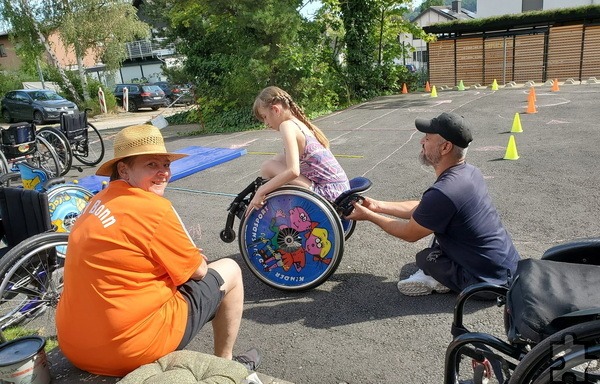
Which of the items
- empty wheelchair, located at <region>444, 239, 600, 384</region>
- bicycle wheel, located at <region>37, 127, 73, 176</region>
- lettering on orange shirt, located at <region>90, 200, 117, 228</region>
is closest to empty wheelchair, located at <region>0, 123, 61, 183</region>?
bicycle wheel, located at <region>37, 127, 73, 176</region>

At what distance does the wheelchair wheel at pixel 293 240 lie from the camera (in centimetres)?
364

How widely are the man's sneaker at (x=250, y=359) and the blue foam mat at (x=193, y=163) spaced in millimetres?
5066

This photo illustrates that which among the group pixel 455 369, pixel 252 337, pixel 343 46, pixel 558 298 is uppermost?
pixel 343 46

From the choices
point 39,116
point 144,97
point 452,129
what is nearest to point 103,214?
point 452,129

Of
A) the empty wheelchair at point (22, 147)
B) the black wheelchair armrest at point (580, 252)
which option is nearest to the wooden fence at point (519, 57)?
the empty wheelchair at point (22, 147)

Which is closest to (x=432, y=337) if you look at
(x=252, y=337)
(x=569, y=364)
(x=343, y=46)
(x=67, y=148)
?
(x=252, y=337)

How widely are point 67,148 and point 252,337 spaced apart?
7196 mm

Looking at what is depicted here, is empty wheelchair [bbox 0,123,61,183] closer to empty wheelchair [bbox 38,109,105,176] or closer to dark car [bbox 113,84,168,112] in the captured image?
empty wheelchair [bbox 38,109,105,176]

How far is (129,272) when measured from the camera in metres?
2.17

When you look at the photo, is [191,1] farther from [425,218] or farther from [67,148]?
[425,218]

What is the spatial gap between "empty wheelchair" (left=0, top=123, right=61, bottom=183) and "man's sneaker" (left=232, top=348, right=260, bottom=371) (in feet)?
21.0

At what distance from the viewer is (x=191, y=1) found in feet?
46.3

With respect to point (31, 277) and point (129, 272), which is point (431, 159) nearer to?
point (129, 272)

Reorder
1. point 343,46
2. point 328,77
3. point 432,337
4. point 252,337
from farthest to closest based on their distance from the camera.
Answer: point 343,46, point 328,77, point 252,337, point 432,337
